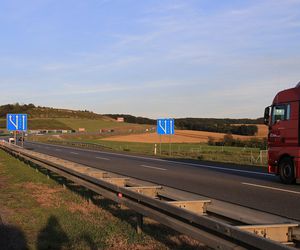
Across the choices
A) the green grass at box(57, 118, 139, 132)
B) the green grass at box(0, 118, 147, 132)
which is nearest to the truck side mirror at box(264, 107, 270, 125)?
the green grass at box(57, 118, 139, 132)

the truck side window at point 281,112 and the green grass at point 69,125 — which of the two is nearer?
the truck side window at point 281,112

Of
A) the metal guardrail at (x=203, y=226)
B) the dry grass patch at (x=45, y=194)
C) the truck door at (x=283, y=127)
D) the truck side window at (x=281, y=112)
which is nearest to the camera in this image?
the metal guardrail at (x=203, y=226)

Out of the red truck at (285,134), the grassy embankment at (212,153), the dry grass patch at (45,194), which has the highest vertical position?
the red truck at (285,134)

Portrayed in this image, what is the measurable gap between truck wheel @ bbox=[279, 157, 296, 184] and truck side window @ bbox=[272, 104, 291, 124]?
137 cm

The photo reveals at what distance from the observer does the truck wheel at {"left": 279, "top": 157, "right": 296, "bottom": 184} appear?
15887 millimetres

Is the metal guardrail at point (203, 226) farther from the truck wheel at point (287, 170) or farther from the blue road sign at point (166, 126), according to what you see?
the blue road sign at point (166, 126)

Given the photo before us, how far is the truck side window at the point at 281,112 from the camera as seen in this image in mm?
16141

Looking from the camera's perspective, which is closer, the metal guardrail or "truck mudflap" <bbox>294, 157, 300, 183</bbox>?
the metal guardrail

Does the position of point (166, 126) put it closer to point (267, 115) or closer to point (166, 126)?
point (166, 126)

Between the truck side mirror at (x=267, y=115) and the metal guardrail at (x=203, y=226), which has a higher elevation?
the truck side mirror at (x=267, y=115)

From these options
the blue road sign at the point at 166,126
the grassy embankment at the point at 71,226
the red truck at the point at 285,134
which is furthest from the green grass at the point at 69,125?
the grassy embankment at the point at 71,226

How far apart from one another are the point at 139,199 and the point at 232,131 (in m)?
99.2

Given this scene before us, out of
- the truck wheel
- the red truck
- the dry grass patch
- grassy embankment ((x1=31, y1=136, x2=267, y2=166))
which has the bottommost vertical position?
grassy embankment ((x1=31, y1=136, x2=267, y2=166))

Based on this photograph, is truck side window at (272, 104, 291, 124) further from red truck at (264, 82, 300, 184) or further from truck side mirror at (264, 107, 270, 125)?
truck side mirror at (264, 107, 270, 125)
